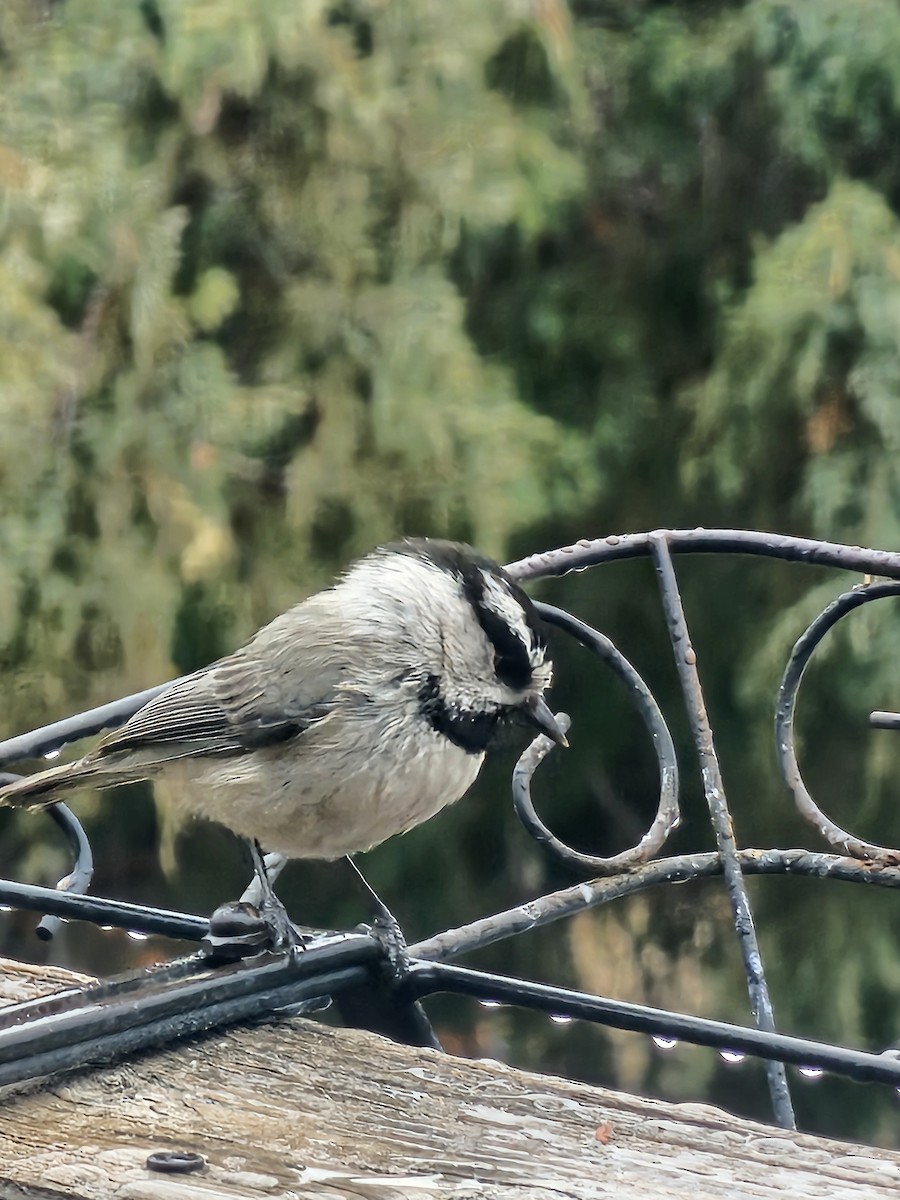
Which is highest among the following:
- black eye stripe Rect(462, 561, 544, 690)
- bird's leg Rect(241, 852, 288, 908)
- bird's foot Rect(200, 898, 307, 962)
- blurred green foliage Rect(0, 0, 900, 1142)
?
blurred green foliage Rect(0, 0, 900, 1142)

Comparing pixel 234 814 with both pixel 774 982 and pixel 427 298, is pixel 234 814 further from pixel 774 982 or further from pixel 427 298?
pixel 774 982

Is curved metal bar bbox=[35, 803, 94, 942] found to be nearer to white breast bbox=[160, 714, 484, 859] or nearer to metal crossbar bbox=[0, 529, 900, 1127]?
metal crossbar bbox=[0, 529, 900, 1127]

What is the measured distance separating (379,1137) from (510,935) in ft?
1.60

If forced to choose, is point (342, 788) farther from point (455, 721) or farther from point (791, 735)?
point (791, 735)

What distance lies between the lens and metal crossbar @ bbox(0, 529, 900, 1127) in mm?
1028

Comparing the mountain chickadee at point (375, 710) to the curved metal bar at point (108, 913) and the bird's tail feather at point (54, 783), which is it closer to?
the bird's tail feather at point (54, 783)

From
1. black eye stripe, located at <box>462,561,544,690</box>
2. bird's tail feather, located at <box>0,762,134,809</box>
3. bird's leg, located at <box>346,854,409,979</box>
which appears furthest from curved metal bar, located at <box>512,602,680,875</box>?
bird's tail feather, located at <box>0,762,134,809</box>

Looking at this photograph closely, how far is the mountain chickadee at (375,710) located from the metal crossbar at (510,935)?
0.11 m

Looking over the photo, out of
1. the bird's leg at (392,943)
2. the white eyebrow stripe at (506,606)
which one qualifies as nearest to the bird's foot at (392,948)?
the bird's leg at (392,943)

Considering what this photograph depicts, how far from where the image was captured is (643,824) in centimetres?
412

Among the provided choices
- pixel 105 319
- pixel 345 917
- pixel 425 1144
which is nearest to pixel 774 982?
pixel 345 917

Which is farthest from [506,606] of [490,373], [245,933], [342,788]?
[490,373]

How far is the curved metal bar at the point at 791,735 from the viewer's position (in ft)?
5.39

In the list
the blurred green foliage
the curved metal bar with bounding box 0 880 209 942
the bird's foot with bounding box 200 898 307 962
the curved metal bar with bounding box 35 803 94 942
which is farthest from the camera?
the blurred green foliage
